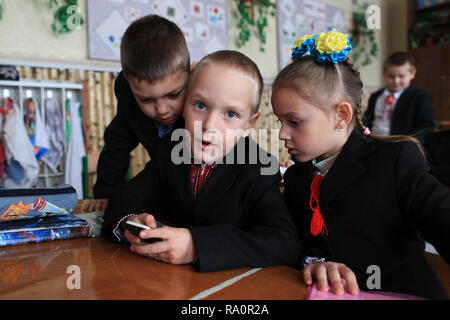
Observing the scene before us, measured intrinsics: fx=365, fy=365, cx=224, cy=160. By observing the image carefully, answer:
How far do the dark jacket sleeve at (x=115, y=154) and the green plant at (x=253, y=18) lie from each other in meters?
3.75

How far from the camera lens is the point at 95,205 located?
1.48m

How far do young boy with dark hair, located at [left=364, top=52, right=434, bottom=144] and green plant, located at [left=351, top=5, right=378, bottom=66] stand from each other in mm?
2773

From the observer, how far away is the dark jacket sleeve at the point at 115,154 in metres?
1.57

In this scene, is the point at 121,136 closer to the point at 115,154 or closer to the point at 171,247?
the point at 115,154

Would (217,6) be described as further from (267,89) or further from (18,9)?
(18,9)

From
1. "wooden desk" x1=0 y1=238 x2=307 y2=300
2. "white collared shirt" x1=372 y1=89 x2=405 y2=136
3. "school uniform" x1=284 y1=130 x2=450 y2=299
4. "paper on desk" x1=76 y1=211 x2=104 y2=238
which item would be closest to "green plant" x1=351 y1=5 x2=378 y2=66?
"white collared shirt" x1=372 y1=89 x2=405 y2=136

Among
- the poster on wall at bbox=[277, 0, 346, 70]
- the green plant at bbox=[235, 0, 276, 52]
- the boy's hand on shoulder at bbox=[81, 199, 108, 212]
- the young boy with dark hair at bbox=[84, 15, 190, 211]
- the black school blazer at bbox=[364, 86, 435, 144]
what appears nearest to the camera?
the young boy with dark hair at bbox=[84, 15, 190, 211]

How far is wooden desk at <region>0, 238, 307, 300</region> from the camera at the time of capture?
2.00ft

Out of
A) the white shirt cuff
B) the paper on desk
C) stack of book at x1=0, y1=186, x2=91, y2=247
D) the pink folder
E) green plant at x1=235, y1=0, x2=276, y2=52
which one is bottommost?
the white shirt cuff

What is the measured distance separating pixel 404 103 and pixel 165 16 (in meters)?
2.81

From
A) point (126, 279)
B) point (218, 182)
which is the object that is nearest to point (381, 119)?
point (218, 182)

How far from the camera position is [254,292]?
2.03 ft

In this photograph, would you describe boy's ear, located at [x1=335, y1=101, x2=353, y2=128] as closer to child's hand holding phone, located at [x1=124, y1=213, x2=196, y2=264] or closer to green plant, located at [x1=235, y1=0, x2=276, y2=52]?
child's hand holding phone, located at [x1=124, y1=213, x2=196, y2=264]
